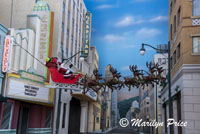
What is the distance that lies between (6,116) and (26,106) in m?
3.92

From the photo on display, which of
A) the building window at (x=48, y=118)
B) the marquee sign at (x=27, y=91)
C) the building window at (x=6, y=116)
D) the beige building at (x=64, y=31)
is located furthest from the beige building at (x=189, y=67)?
the building window at (x=6, y=116)

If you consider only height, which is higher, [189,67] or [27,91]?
[189,67]

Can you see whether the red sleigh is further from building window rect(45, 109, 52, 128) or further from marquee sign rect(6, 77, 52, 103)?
building window rect(45, 109, 52, 128)

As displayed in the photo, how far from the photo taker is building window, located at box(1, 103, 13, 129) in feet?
65.5

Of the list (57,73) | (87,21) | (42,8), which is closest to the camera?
(57,73)

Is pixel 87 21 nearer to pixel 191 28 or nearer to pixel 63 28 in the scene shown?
pixel 63 28

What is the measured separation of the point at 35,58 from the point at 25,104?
440 cm

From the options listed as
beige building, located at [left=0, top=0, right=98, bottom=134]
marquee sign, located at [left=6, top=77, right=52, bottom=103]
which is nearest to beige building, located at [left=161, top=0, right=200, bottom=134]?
beige building, located at [left=0, top=0, right=98, bottom=134]

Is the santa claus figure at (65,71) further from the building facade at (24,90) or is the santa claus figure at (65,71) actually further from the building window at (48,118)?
the building window at (48,118)

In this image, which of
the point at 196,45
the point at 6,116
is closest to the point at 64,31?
the point at 6,116

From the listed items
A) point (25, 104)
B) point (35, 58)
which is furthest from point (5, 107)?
point (35, 58)

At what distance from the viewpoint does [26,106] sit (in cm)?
2425

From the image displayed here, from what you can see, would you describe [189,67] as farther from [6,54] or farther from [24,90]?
[6,54]

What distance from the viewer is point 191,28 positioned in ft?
70.6
